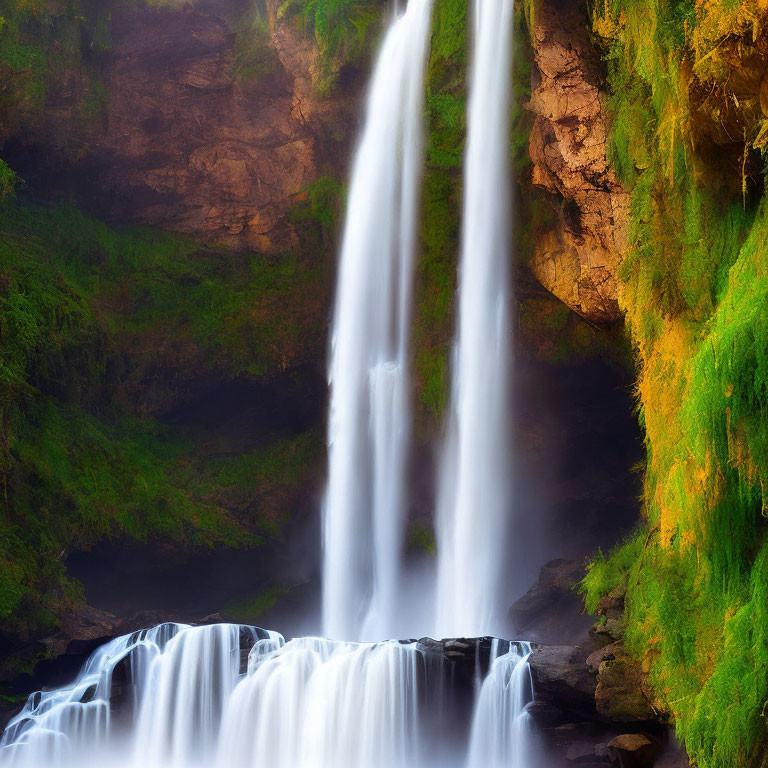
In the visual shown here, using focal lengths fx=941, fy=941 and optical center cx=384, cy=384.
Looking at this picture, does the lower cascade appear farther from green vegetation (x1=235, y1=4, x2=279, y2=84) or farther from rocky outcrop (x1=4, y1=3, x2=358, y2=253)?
green vegetation (x1=235, y1=4, x2=279, y2=84)

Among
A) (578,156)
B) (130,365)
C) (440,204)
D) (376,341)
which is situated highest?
(440,204)

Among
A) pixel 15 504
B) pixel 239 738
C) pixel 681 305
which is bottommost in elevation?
pixel 239 738

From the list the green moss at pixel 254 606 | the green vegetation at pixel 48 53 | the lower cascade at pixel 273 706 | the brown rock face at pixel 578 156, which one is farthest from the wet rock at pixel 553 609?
the green vegetation at pixel 48 53

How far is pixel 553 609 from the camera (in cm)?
1638

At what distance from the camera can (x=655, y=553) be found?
9367 millimetres

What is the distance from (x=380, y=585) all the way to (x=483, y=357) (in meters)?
5.09

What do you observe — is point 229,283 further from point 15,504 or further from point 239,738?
point 239,738

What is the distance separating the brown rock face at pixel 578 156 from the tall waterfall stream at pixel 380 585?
9.24 feet

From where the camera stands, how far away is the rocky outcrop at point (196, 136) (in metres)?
21.4

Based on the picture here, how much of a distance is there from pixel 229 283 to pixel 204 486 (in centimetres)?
487

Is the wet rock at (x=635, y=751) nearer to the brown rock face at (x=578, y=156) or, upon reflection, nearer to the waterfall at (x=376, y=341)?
the brown rock face at (x=578, y=156)

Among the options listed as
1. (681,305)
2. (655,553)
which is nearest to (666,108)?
(681,305)

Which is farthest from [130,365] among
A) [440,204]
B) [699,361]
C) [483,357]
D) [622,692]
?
[699,361]

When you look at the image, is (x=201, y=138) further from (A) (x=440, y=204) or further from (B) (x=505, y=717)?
(B) (x=505, y=717)
